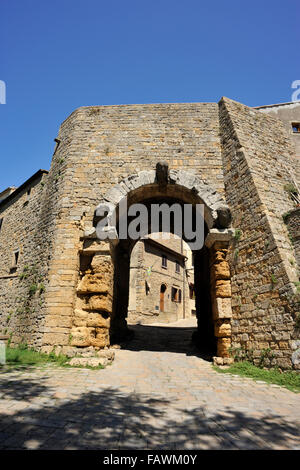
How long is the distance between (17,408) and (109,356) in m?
2.91

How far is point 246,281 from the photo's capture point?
18.7 ft

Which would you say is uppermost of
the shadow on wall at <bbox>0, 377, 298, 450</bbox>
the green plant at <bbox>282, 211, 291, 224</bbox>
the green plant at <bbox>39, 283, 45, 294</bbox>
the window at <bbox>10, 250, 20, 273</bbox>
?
the green plant at <bbox>282, 211, 291, 224</bbox>

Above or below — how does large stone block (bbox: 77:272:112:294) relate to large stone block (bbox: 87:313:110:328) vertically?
above

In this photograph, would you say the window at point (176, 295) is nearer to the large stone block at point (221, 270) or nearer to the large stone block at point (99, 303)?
the large stone block at point (221, 270)

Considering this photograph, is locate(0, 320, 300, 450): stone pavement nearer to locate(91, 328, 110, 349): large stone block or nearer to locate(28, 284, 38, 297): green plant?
locate(91, 328, 110, 349): large stone block

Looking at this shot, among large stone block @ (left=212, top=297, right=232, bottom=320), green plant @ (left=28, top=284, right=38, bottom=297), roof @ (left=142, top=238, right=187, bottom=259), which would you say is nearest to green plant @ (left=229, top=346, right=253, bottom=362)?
large stone block @ (left=212, top=297, right=232, bottom=320)

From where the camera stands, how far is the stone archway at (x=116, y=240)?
5.82m

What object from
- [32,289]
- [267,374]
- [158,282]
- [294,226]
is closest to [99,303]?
[32,289]

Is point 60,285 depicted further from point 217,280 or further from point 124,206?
point 217,280

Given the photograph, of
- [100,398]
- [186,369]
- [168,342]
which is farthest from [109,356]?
[168,342]

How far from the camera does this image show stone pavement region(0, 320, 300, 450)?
2262mm

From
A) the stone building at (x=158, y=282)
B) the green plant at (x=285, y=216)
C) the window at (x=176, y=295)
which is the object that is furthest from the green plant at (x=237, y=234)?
the window at (x=176, y=295)

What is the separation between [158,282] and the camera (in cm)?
2094

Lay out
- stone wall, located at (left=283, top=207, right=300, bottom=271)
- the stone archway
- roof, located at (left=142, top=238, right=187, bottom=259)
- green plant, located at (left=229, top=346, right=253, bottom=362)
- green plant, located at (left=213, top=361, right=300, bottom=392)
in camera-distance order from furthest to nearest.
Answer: roof, located at (left=142, top=238, right=187, bottom=259), the stone archway, stone wall, located at (left=283, top=207, right=300, bottom=271), green plant, located at (left=229, top=346, right=253, bottom=362), green plant, located at (left=213, top=361, right=300, bottom=392)
